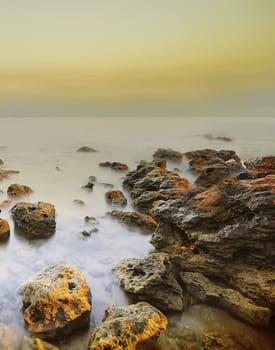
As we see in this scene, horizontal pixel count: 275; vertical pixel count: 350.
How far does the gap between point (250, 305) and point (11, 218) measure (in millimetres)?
8344

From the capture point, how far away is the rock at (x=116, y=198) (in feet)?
→ 42.1

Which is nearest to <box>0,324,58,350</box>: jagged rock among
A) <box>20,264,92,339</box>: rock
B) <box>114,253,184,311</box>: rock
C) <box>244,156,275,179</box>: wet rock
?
<box>20,264,92,339</box>: rock

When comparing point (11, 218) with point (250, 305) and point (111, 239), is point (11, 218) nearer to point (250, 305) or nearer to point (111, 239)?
point (111, 239)

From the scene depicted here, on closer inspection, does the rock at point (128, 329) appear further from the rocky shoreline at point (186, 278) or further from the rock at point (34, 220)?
the rock at point (34, 220)

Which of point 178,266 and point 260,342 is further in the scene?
point 178,266

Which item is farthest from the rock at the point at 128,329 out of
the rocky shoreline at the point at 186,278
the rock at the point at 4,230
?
the rock at the point at 4,230

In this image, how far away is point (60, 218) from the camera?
1139 cm

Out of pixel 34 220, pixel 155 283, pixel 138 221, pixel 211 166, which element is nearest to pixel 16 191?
pixel 34 220

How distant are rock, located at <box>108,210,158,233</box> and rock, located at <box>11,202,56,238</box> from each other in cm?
240

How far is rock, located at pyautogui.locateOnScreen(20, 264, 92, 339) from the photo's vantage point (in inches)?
211

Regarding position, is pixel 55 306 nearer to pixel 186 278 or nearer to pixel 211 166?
pixel 186 278

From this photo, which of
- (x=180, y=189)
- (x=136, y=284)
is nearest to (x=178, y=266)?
(x=136, y=284)

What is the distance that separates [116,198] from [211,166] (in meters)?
5.24

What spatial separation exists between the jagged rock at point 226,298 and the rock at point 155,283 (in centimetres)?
37
